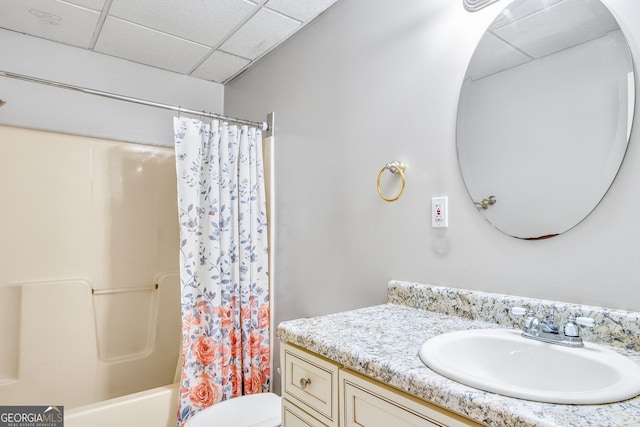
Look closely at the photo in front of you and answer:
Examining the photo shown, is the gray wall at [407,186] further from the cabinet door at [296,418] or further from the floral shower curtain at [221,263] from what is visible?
the cabinet door at [296,418]

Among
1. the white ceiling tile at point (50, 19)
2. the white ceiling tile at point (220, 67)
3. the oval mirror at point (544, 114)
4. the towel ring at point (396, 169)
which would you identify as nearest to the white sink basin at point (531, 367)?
the oval mirror at point (544, 114)

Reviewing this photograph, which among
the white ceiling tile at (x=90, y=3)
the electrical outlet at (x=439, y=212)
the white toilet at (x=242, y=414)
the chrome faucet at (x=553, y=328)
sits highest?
the white ceiling tile at (x=90, y=3)

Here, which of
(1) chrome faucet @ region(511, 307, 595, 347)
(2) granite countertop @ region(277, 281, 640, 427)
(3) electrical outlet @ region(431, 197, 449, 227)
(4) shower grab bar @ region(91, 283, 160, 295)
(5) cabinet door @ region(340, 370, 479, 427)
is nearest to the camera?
(2) granite countertop @ region(277, 281, 640, 427)

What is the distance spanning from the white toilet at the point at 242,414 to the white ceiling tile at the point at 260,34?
1948mm

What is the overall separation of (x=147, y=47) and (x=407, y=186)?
6.25 feet

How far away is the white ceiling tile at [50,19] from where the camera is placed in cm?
185

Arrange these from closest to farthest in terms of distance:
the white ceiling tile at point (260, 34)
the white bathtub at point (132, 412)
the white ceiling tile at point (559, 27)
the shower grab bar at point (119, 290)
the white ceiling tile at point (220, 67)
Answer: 1. the white ceiling tile at point (559, 27)
2. the white bathtub at point (132, 412)
3. the white ceiling tile at point (260, 34)
4. the shower grab bar at point (119, 290)
5. the white ceiling tile at point (220, 67)

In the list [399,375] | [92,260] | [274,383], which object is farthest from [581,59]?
[92,260]

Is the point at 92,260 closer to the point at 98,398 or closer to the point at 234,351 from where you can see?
the point at 98,398

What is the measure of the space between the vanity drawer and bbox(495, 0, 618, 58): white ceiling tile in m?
1.10

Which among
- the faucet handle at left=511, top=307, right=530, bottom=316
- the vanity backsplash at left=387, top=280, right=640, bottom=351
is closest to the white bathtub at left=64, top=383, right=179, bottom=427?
the vanity backsplash at left=387, top=280, right=640, bottom=351

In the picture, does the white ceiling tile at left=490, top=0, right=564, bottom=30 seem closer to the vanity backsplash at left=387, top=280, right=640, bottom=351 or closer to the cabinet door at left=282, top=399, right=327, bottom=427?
the vanity backsplash at left=387, top=280, right=640, bottom=351

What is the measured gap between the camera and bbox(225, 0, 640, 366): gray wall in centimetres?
97

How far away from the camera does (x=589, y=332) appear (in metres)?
0.92
